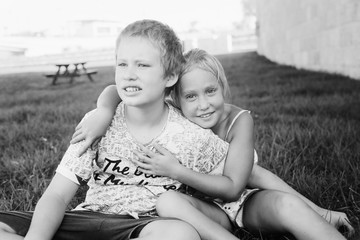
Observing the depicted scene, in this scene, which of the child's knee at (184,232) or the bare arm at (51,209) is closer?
the child's knee at (184,232)

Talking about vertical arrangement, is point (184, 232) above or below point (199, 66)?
below

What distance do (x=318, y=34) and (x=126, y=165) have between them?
6.32m

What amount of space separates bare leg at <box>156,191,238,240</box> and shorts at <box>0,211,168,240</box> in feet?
0.23

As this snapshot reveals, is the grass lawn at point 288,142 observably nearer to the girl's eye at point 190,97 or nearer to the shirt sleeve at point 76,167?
the shirt sleeve at point 76,167

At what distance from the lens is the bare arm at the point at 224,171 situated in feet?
5.65

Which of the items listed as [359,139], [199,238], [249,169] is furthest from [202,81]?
[359,139]

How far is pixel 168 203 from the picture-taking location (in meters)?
1.67

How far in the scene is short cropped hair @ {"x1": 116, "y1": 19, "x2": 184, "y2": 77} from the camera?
1827mm

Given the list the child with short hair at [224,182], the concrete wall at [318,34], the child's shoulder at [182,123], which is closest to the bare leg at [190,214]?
the child with short hair at [224,182]

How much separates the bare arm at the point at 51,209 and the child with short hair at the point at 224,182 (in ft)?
0.75

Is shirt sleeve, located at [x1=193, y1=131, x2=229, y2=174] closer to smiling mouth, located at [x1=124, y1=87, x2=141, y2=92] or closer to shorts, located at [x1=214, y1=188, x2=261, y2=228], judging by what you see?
shorts, located at [x1=214, y1=188, x2=261, y2=228]

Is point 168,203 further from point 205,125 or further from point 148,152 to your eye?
point 205,125

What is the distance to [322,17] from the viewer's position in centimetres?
704

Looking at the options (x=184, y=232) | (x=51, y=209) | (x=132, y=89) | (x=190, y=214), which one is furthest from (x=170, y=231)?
(x=132, y=89)
